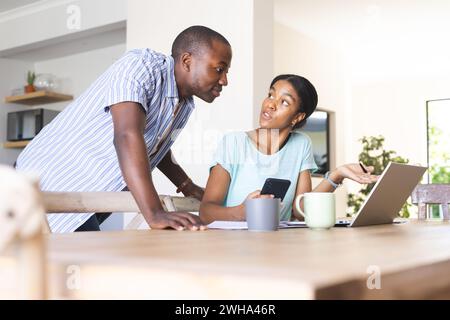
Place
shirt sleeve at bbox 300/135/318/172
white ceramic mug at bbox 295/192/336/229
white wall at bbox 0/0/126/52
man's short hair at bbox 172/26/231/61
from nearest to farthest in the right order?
white ceramic mug at bbox 295/192/336/229 < man's short hair at bbox 172/26/231/61 < shirt sleeve at bbox 300/135/318/172 < white wall at bbox 0/0/126/52

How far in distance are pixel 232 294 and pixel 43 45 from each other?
473 cm

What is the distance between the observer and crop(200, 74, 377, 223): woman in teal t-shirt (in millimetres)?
1556

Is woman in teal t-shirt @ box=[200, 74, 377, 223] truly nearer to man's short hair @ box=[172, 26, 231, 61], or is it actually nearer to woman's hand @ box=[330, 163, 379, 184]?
woman's hand @ box=[330, 163, 379, 184]

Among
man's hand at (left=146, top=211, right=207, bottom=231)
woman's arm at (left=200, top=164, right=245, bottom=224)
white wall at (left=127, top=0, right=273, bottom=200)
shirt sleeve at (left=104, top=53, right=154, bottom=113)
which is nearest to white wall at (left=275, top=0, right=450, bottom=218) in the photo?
white wall at (left=127, top=0, right=273, bottom=200)

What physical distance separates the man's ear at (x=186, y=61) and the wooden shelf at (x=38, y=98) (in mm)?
3633

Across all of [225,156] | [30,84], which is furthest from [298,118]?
[30,84]

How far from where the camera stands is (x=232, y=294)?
0.36m

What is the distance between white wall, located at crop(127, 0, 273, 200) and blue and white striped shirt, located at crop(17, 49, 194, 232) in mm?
1804

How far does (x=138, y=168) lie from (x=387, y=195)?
0.52 meters

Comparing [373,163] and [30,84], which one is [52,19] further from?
[373,163]

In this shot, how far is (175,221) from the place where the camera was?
985 mm

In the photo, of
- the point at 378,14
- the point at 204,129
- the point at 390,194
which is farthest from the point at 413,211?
the point at 390,194

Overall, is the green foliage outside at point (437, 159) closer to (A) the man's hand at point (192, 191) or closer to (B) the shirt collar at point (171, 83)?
(A) the man's hand at point (192, 191)

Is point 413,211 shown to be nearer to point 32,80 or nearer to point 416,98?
point 416,98
